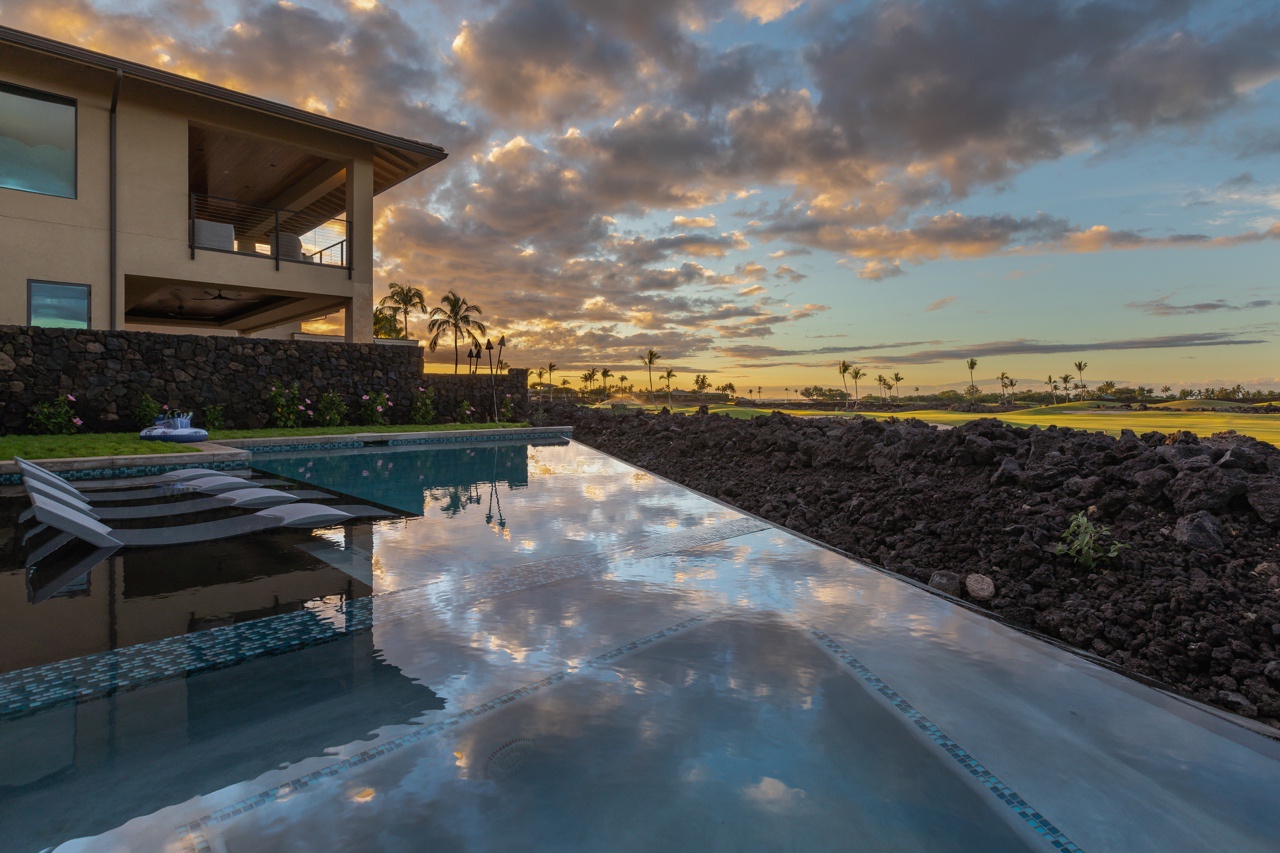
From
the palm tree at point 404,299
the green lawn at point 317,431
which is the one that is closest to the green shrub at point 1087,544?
the green lawn at point 317,431

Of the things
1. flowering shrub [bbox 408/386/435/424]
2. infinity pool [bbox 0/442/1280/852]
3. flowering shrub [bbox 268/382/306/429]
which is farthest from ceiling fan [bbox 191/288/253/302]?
infinity pool [bbox 0/442/1280/852]

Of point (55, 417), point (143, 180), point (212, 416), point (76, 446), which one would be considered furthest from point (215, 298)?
point (76, 446)

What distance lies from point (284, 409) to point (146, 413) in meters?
2.58

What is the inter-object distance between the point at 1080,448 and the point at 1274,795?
17.6 feet

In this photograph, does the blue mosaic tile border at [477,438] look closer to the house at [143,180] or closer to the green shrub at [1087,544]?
the house at [143,180]

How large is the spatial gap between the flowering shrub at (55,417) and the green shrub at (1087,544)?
16193 mm

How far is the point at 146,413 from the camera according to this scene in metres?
12.9

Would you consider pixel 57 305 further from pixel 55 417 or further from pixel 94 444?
pixel 94 444

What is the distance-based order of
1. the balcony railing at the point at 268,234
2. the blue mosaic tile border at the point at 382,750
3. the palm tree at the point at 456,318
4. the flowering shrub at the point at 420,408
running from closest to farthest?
the blue mosaic tile border at the point at 382,750 → the balcony railing at the point at 268,234 → the flowering shrub at the point at 420,408 → the palm tree at the point at 456,318

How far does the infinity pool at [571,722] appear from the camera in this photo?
2010 mm

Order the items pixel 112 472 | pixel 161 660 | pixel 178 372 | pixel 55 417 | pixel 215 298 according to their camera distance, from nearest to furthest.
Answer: pixel 161 660 < pixel 112 472 < pixel 55 417 < pixel 178 372 < pixel 215 298

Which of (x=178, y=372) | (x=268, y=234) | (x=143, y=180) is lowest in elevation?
(x=178, y=372)

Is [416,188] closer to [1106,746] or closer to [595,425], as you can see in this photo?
[595,425]

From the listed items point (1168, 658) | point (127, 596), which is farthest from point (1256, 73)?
point (127, 596)
